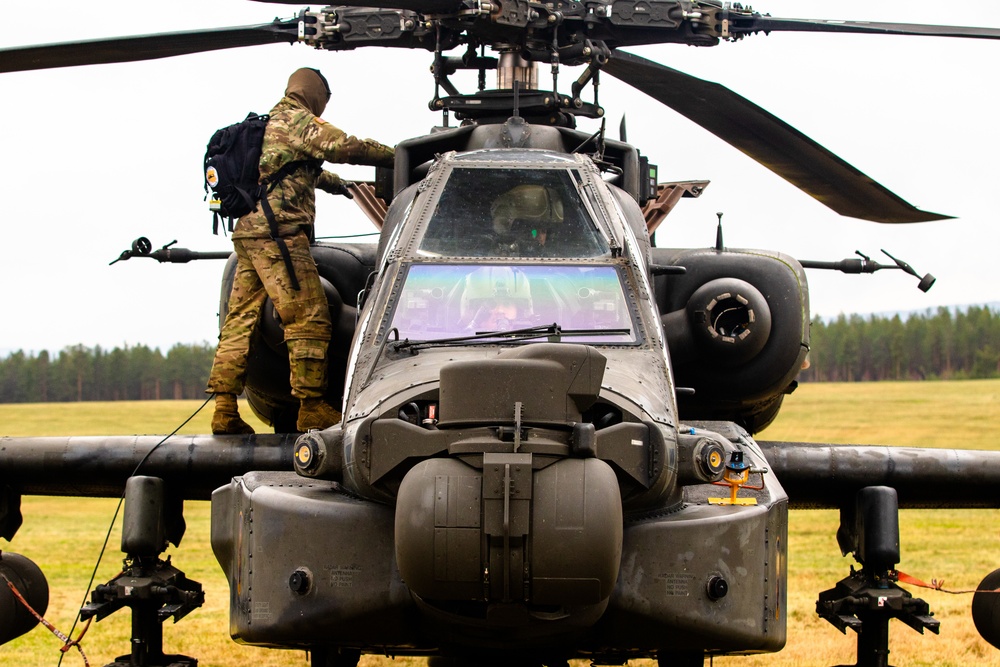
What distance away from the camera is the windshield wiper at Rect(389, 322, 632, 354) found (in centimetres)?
547

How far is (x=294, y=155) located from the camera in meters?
7.17

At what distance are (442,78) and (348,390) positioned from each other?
9.43ft

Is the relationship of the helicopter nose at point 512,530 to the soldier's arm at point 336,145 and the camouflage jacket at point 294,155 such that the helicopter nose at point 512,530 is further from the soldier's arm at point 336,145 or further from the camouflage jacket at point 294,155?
the soldier's arm at point 336,145

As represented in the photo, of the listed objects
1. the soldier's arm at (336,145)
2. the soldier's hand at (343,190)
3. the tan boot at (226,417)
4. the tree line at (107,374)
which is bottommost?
the tree line at (107,374)

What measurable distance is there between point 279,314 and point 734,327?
7.72ft

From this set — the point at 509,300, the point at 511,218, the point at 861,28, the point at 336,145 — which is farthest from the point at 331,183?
the point at 861,28

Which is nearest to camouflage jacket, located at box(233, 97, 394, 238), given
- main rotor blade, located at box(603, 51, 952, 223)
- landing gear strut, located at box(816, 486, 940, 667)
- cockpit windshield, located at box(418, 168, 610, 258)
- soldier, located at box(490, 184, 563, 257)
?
cockpit windshield, located at box(418, 168, 610, 258)

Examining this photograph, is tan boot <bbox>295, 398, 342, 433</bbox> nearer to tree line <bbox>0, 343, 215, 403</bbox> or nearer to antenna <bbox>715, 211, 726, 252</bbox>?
antenna <bbox>715, 211, 726, 252</bbox>

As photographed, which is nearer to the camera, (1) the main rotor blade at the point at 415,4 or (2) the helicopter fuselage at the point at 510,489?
(2) the helicopter fuselage at the point at 510,489

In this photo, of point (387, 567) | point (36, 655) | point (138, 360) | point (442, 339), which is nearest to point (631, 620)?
point (387, 567)

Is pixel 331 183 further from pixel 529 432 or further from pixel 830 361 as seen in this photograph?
pixel 830 361

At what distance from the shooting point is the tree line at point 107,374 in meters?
35.0

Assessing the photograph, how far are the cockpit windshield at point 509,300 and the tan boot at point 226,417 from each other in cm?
154

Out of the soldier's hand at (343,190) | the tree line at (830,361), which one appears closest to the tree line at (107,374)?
the tree line at (830,361)
